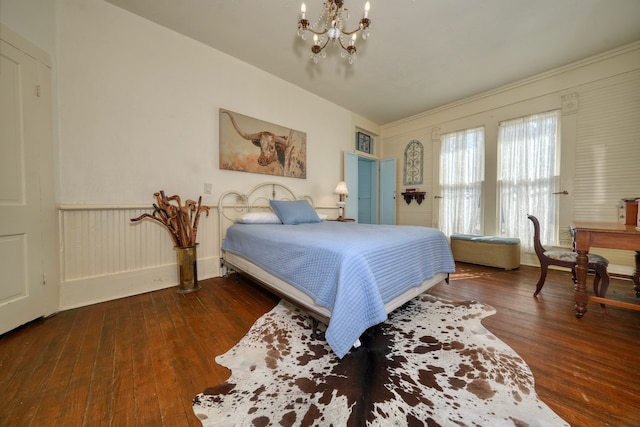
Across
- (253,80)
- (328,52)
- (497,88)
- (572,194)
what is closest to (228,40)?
(253,80)

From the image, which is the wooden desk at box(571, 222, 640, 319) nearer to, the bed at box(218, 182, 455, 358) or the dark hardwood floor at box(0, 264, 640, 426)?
the dark hardwood floor at box(0, 264, 640, 426)

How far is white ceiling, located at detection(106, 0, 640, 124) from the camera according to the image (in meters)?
2.27

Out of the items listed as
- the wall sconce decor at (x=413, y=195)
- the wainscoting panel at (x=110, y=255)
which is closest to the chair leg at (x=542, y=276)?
the wall sconce decor at (x=413, y=195)

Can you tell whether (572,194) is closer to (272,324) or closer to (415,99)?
(415,99)

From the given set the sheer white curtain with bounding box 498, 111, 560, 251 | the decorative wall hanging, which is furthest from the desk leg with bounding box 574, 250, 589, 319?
the decorative wall hanging

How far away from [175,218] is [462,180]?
4.71 meters

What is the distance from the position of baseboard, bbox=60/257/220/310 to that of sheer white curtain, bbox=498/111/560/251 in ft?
15.9

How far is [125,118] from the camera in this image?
234 cm

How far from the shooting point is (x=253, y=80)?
10.8 feet

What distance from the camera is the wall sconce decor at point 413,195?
191 inches

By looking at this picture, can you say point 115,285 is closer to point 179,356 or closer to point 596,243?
point 179,356

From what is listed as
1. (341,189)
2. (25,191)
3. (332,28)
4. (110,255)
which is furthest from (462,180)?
(25,191)

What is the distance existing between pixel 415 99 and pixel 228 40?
10.8ft

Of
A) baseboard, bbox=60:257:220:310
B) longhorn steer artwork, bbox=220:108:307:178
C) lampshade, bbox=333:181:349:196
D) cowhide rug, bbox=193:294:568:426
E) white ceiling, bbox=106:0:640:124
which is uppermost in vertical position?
white ceiling, bbox=106:0:640:124
